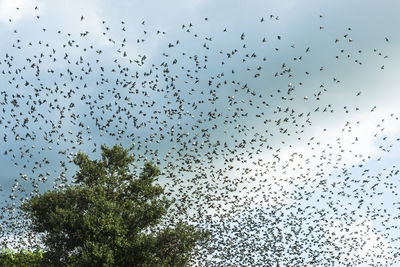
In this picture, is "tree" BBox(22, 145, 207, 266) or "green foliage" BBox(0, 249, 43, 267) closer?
"tree" BBox(22, 145, 207, 266)

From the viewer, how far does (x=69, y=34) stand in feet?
103

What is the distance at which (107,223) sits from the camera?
1227 inches

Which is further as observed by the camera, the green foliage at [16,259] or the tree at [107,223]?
the green foliage at [16,259]

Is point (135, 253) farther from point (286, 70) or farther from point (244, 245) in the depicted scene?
point (244, 245)

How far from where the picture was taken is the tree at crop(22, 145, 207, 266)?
3117 centimetres

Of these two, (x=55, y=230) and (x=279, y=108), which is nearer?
(x=55, y=230)

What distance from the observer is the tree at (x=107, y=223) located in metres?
31.2

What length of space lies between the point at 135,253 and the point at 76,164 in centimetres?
1141

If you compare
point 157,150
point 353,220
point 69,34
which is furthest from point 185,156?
point 353,220

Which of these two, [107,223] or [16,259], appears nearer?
[107,223]

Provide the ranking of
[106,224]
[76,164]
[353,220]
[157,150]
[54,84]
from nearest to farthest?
[106,224]
[54,84]
[76,164]
[157,150]
[353,220]

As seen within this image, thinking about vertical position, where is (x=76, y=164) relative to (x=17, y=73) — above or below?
below

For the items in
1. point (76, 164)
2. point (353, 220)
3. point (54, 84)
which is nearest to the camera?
point (54, 84)

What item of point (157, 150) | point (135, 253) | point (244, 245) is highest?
point (157, 150)
